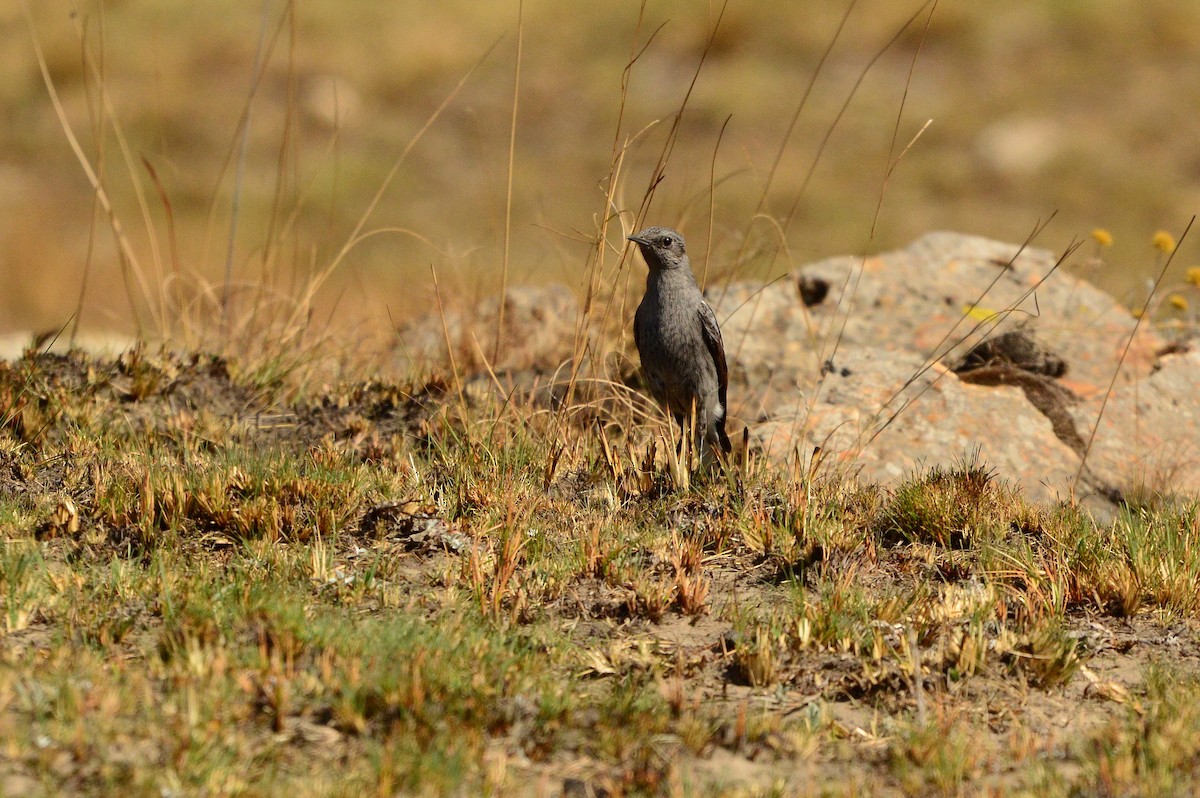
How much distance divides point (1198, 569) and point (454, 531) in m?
2.70

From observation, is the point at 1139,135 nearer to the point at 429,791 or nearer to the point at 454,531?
the point at 454,531

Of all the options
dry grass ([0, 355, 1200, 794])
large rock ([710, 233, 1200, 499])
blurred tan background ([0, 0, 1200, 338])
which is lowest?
dry grass ([0, 355, 1200, 794])

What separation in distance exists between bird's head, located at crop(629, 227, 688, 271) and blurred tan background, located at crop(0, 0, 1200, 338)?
7.02m

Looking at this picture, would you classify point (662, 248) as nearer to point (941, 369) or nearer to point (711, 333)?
point (711, 333)

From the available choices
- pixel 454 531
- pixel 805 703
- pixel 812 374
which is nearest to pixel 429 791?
pixel 805 703

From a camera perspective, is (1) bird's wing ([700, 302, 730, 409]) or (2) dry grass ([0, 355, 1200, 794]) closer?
(2) dry grass ([0, 355, 1200, 794])

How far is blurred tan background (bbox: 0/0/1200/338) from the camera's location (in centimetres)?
1595

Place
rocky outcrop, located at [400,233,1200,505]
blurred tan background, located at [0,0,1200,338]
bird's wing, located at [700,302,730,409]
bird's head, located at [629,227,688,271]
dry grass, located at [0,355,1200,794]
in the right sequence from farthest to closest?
blurred tan background, located at [0,0,1200,338] → bird's wing, located at [700,302,730,409] → rocky outcrop, located at [400,233,1200,505] → bird's head, located at [629,227,688,271] → dry grass, located at [0,355,1200,794]

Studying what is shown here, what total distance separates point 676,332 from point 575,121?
1522 cm

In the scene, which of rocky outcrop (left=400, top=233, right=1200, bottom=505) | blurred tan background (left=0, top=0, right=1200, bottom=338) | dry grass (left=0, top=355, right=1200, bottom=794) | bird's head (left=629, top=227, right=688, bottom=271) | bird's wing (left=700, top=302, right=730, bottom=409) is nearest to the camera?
dry grass (left=0, top=355, right=1200, bottom=794)

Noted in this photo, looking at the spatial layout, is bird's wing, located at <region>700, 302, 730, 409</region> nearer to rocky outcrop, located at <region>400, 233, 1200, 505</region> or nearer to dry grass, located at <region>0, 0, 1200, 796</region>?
rocky outcrop, located at <region>400, 233, 1200, 505</region>

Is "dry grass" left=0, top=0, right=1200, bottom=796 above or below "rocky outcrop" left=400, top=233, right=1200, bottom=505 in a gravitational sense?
below

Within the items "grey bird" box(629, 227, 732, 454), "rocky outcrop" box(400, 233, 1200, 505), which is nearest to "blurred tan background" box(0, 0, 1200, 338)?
"rocky outcrop" box(400, 233, 1200, 505)

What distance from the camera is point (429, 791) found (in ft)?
9.42
